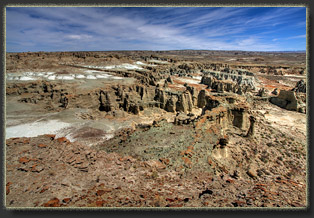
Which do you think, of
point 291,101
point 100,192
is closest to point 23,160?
point 100,192

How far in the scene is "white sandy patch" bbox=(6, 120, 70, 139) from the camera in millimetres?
13953

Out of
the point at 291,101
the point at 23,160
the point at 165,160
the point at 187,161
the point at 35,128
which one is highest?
the point at 291,101

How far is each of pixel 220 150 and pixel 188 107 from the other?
16473mm

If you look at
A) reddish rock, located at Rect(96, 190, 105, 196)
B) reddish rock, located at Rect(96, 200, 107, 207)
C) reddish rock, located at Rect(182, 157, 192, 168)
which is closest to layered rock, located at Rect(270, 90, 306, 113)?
reddish rock, located at Rect(182, 157, 192, 168)

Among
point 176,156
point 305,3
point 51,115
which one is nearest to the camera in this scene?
point 305,3

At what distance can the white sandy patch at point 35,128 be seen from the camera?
1395cm

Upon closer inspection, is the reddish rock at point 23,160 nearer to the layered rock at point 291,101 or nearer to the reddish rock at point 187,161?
the reddish rock at point 187,161

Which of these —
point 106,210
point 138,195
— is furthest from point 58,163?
point 106,210

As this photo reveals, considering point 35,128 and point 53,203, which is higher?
point 35,128

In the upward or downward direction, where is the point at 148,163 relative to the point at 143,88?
downward

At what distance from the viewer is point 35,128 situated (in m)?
15.1

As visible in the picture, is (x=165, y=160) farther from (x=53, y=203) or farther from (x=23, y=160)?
(x=23, y=160)

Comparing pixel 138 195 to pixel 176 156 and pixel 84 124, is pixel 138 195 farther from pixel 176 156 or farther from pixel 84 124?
pixel 84 124

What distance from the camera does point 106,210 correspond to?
4188 millimetres
